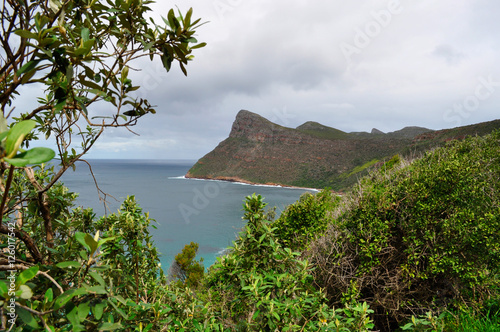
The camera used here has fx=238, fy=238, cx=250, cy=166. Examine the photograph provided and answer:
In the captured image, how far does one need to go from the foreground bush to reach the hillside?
62.8 m

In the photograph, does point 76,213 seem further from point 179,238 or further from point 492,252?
point 179,238

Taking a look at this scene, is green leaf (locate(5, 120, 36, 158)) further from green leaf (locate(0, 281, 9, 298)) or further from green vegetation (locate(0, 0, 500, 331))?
green leaf (locate(0, 281, 9, 298))

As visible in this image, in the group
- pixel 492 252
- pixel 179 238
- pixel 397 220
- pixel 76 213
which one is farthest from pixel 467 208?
pixel 179 238

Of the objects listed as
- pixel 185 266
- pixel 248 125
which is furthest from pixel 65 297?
pixel 248 125

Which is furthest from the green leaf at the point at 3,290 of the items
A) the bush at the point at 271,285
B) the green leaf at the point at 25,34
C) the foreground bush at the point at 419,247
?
the foreground bush at the point at 419,247

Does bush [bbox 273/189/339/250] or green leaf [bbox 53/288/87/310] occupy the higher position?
green leaf [bbox 53/288/87/310]

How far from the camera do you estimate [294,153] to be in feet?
305

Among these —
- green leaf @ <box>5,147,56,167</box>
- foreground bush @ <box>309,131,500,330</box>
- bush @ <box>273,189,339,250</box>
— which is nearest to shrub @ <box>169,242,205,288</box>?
bush @ <box>273,189,339,250</box>

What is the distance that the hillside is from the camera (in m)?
75.4

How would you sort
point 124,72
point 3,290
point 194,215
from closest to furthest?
point 3,290 → point 124,72 → point 194,215

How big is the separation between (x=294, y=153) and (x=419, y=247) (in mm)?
89608

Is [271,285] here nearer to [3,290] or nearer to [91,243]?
[91,243]

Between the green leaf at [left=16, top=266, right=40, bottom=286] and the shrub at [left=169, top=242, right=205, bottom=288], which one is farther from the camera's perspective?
the shrub at [left=169, top=242, right=205, bottom=288]

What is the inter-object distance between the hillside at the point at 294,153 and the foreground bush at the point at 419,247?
206 ft
